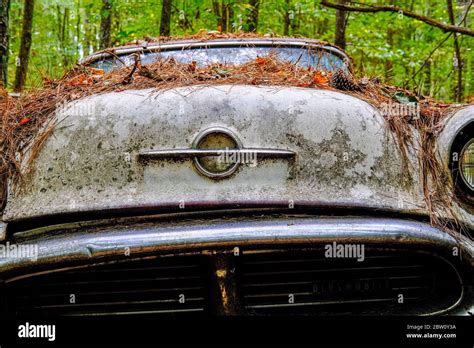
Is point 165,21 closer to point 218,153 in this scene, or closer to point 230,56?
point 230,56

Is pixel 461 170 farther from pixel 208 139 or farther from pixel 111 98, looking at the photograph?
pixel 111 98

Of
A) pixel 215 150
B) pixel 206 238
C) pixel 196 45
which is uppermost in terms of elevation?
pixel 196 45

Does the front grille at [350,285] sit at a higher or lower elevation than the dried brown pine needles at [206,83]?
lower

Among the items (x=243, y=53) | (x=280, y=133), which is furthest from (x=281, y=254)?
(x=243, y=53)

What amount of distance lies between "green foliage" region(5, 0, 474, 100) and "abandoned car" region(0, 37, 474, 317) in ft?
3.55

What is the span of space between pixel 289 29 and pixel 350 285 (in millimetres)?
11949

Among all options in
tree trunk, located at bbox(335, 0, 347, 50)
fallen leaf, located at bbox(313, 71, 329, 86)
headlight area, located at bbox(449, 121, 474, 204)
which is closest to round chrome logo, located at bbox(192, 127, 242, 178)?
fallen leaf, located at bbox(313, 71, 329, 86)

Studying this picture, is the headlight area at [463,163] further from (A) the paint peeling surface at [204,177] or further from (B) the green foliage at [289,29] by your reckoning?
(B) the green foliage at [289,29]

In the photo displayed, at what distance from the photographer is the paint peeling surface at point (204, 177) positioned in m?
1.72

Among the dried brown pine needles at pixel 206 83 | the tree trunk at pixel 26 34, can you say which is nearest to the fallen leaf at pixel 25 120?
the dried brown pine needles at pixel 206 83

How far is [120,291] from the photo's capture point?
71.7 inches

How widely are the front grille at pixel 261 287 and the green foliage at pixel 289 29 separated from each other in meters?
1.25

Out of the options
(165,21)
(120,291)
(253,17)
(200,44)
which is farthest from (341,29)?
(120,291)

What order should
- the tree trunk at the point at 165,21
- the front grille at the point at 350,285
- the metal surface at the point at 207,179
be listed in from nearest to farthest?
the metal surface at the point at 207,179
the front grille at the point at 350,285
the tree trunk at the point at 165,21
